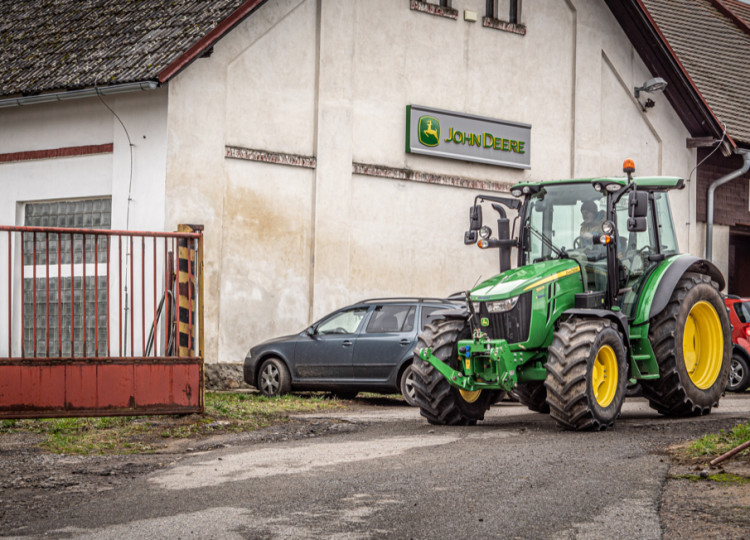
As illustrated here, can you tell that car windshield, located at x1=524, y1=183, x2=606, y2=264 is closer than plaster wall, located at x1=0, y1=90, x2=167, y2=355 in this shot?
Yes

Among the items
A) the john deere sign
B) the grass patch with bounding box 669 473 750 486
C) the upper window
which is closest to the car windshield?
the grass patch with bounding box 669 473 750 486

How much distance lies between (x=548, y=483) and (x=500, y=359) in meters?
3.66

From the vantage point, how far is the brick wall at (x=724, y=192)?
25.8 meters

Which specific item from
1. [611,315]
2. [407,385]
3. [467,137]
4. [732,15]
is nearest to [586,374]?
[611,315]

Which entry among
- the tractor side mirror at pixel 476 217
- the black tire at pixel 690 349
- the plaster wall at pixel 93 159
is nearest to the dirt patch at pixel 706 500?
the black tire at pixel 690 349

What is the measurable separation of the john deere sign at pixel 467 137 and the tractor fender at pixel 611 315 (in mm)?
8979

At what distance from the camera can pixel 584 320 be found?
12.1 metres

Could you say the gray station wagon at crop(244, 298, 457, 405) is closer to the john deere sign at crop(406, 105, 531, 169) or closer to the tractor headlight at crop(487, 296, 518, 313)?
the tractor headlight at crop(487, 296, 518, 313)

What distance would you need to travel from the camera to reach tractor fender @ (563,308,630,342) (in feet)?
39.7

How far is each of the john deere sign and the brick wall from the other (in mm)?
5094

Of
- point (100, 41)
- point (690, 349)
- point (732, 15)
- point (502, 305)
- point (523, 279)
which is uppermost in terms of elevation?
point (732, 15)

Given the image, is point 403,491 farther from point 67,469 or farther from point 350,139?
point 350,139

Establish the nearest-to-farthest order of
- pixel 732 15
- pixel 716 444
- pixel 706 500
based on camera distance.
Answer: pixel 706 500, pixel 716 444, pixel 732 15

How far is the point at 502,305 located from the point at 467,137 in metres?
9.90
